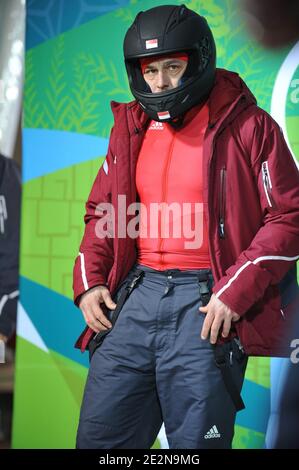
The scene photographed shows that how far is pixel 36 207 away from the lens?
2.44m

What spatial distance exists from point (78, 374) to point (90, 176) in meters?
0.74

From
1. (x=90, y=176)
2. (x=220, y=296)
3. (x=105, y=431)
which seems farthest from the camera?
(x=90, y=176)

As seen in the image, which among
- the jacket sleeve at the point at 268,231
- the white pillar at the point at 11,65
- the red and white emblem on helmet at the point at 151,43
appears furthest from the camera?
the white pillar at the point at 11,65

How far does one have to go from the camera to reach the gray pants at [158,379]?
1.66 m

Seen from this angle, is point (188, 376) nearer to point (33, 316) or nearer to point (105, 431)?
point (105, 431)

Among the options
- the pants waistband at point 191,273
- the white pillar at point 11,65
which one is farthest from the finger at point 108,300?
the white pillar at point 11,65

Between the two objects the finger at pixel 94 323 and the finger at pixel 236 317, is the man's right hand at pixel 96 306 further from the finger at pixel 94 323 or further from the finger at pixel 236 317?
the finger at pixel 236 317

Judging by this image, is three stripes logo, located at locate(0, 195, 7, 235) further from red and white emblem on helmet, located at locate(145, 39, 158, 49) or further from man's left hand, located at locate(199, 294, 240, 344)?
man's left hand, located at locate(199, 294, 240, 344)

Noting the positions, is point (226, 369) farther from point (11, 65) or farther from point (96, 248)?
point (11, 65)

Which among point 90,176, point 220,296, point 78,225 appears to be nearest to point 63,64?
point 90,176

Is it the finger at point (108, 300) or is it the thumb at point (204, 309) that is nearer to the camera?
the thumb at point (204, 309)

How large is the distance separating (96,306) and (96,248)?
0.18m

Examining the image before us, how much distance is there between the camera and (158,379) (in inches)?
67.3

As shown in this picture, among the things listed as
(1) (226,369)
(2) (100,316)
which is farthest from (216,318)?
(2) (100,316)
